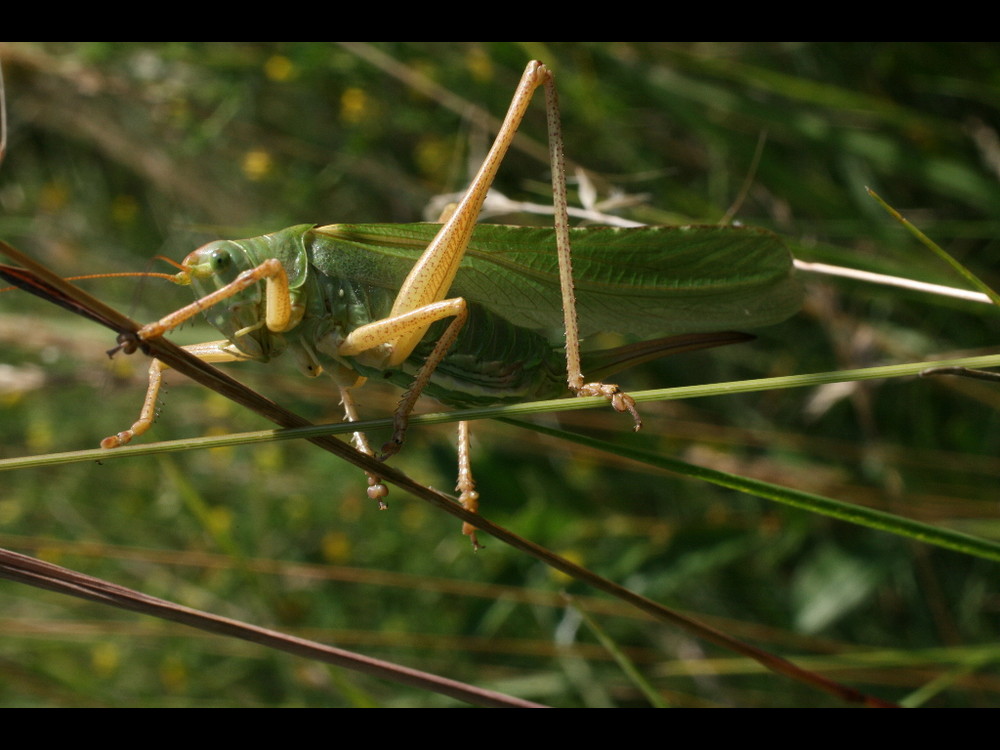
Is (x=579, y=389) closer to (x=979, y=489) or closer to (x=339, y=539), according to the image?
(x=979, y=489)

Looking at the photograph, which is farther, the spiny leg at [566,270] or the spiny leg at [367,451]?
the spiny leg at [566,270]

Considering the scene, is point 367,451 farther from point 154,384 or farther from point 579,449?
point 579,449

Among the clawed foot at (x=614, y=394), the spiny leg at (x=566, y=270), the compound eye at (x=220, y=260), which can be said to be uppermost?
the compound eye at (x=220, y=260)

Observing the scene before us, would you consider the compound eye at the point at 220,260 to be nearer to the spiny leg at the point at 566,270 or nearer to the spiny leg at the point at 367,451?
the spiny leg at the point at 367,451

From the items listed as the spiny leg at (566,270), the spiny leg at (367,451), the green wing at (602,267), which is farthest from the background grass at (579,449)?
the spiny leg at (566,270)

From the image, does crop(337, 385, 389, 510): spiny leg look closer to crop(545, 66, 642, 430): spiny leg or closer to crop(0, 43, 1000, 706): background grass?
crop(545, 66, 642, 430): spiny leg

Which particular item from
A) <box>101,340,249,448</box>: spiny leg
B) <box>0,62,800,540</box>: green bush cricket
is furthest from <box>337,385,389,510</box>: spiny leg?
<box>101,340,249,448</box>: spiny leg
